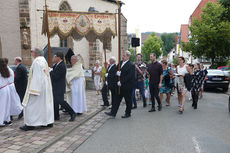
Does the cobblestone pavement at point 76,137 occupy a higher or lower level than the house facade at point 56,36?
lower

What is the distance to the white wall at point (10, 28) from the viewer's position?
13727mm

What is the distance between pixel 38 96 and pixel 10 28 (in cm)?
1002

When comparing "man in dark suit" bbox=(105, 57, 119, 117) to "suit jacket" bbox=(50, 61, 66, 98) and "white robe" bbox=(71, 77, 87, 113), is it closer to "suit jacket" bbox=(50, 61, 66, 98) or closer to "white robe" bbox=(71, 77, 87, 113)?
"white robe" bbox=(71, 77, 87, 113)

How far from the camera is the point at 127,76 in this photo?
6.86 metres

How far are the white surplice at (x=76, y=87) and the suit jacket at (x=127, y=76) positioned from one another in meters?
1.27

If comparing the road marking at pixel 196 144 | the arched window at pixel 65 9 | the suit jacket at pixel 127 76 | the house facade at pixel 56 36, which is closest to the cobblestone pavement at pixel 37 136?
the suit jacket at pixel 127 76

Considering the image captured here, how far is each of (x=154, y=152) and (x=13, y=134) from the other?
3092 mm

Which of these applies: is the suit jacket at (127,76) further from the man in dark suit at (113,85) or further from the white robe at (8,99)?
the white robe at (8,99)

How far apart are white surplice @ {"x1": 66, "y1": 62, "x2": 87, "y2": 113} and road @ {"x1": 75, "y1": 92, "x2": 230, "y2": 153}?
1.10 meters

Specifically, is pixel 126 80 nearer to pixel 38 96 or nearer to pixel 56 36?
pixel 38 96

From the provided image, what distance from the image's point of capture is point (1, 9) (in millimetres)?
13719

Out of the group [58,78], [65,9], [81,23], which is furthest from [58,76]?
[65,9]

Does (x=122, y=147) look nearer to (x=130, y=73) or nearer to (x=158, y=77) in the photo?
(x=130, y=73)

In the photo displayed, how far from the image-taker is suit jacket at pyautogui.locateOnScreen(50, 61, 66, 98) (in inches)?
235
